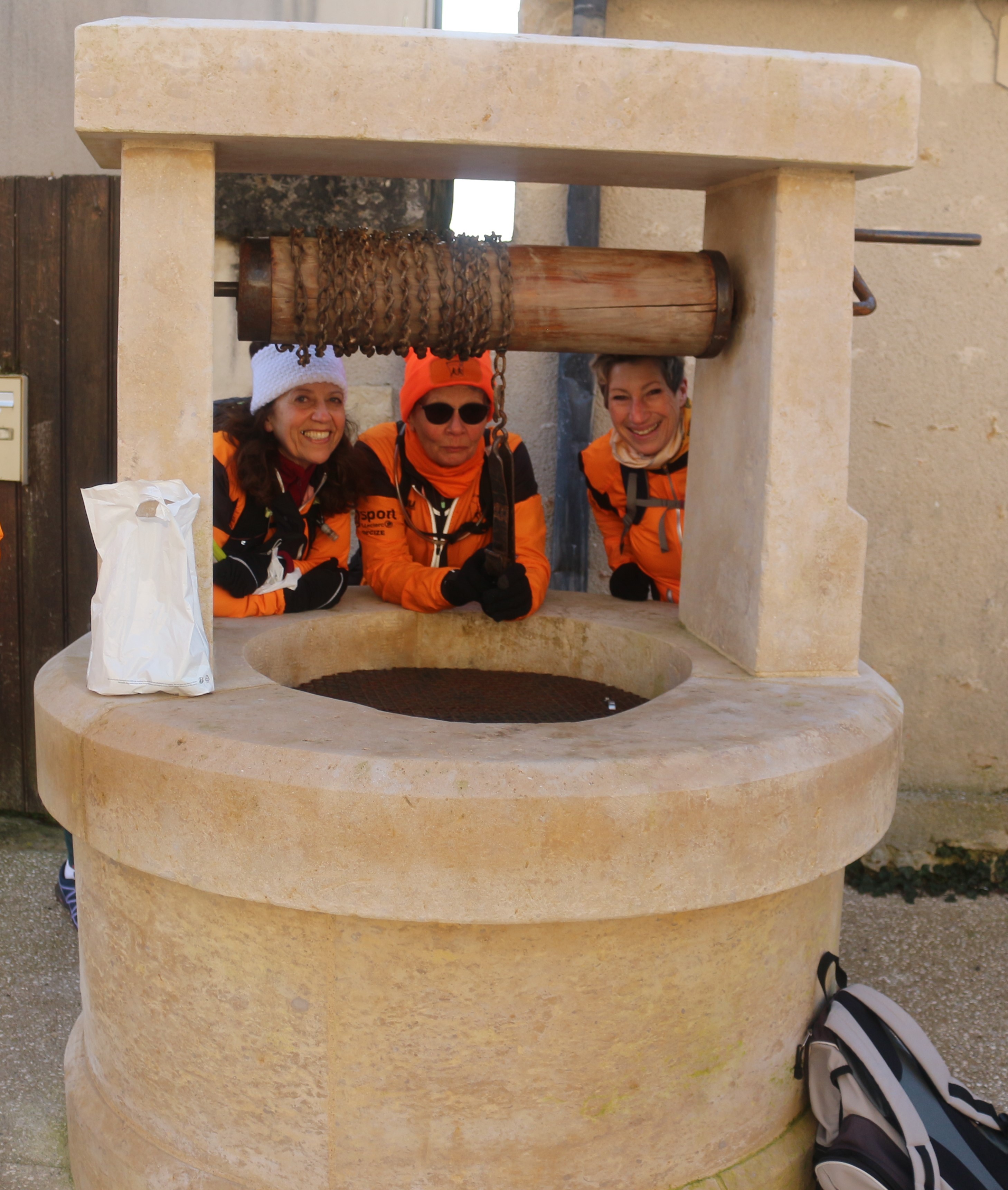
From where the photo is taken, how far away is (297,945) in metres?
1.74

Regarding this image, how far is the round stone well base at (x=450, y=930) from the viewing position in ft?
5.33

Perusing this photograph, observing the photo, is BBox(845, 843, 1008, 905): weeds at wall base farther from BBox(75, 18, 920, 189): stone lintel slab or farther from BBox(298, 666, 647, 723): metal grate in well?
BBox(75, 18, 920, 189): stone lintel slab

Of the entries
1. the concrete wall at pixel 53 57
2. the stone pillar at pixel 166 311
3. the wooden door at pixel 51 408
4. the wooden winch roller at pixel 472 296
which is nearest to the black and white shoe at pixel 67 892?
the wooden door at pixel 51 408

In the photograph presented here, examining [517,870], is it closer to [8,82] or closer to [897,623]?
[897,623]

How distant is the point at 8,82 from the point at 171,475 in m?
2.75

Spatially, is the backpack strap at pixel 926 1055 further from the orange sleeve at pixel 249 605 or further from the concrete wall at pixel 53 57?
the concrete wall at pixel 53 57

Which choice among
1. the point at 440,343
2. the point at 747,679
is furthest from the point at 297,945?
the point at 440,343

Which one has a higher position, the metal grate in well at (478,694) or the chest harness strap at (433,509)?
the chest harness strap at (433,509)

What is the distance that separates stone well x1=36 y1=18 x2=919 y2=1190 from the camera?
1.65 m

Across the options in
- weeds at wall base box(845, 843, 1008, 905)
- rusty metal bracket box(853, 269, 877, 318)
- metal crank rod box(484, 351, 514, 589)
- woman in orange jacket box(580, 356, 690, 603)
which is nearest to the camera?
rusty metal bracket box(853, 269, 877, 318)

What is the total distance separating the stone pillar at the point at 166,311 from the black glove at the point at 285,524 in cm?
110

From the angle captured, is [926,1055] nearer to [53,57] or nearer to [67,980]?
[67,980]

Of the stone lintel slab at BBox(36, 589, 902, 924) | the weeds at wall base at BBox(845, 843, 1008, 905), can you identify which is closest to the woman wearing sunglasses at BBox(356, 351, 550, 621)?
the stone lintel slab at BBox(36, 589, 902, 924)

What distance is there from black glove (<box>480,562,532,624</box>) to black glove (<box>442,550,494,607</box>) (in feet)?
0.09
